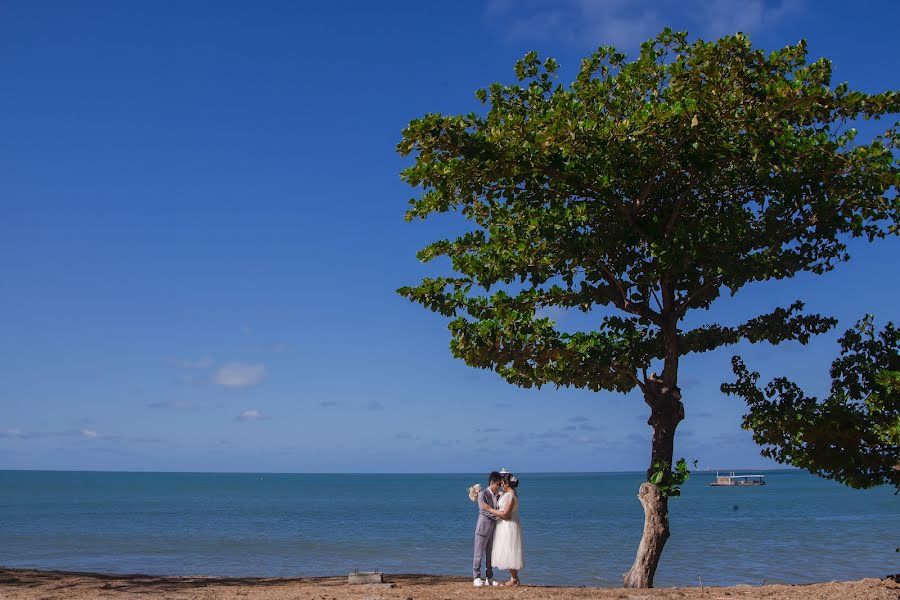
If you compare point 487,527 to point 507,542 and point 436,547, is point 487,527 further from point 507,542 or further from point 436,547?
point 436,547

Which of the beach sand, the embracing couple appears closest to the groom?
the embracing couple

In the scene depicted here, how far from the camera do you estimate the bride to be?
44.4ft

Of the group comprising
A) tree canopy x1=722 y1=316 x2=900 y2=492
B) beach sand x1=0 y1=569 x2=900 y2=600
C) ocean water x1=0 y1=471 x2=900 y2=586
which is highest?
tree canopy x1=722 y1=316 x2=900 y2=492

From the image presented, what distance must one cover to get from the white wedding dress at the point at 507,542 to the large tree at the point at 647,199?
1.84 meters

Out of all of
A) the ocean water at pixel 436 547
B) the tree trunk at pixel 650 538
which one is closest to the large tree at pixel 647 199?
the tree trunk at pixel 650 538

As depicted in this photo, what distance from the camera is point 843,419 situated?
40.5ft

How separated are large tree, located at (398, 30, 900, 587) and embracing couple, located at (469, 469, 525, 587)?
184cm

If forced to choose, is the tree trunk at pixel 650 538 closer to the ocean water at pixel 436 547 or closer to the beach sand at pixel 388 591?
the beach sand at pixel 388 591

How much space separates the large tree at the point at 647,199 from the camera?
479 inches

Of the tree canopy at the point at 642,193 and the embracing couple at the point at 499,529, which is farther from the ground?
the tree canopy at the point at 642,193

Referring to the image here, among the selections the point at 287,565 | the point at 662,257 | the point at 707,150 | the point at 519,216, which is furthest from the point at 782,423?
the point at 287,565

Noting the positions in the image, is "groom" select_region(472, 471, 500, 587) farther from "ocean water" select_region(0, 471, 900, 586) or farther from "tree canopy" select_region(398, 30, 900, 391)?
"ocean water" select_region(0, 471, 900, 586)

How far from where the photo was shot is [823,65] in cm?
1253

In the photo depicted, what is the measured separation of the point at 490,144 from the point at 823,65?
205 inches
